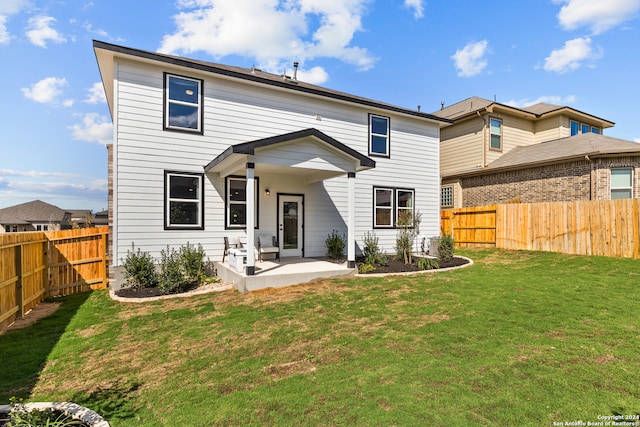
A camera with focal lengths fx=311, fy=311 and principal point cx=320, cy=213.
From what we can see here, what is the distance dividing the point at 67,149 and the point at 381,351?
22306mm

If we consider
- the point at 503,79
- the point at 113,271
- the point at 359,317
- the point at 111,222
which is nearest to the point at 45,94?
the point at 111,222

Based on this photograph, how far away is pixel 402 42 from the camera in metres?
13.3

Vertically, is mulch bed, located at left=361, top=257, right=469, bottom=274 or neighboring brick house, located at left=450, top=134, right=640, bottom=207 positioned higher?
neighboring brick house, located at left=450, top=134, right=640, bottom=207

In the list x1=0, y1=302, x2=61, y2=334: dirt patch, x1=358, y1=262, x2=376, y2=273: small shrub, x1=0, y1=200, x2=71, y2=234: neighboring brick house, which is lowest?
x1=0, y1=302, x2=61, y2=334: dirt patch

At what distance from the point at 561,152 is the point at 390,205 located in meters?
9.07

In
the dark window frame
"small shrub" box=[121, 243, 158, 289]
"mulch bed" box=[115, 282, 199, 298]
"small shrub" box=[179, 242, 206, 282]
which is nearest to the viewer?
"mulch bed" box=[115, 282, 199, 298]

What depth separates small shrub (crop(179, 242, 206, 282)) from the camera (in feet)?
27.5

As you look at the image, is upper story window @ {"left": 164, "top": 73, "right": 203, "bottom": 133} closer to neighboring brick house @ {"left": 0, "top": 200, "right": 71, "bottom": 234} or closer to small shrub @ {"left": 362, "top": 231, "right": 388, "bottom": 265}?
small shrub @ {"left": 362, "top": 231, "right": 388, "bottom": 265}

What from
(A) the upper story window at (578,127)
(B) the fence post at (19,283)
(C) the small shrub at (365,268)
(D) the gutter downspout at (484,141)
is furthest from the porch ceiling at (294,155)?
(A) the upper story window at (578,127)

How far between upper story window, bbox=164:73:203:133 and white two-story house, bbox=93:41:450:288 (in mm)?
28

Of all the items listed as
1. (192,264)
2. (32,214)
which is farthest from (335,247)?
(32,214)

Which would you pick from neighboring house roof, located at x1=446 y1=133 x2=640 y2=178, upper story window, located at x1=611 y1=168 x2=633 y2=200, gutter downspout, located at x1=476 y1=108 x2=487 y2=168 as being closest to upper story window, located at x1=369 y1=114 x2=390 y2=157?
neighboring house roof, located at x1=446 y1=133 x2=640 y2=178

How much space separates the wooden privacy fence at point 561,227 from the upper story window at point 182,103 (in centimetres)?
1265

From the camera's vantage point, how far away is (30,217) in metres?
30.7
